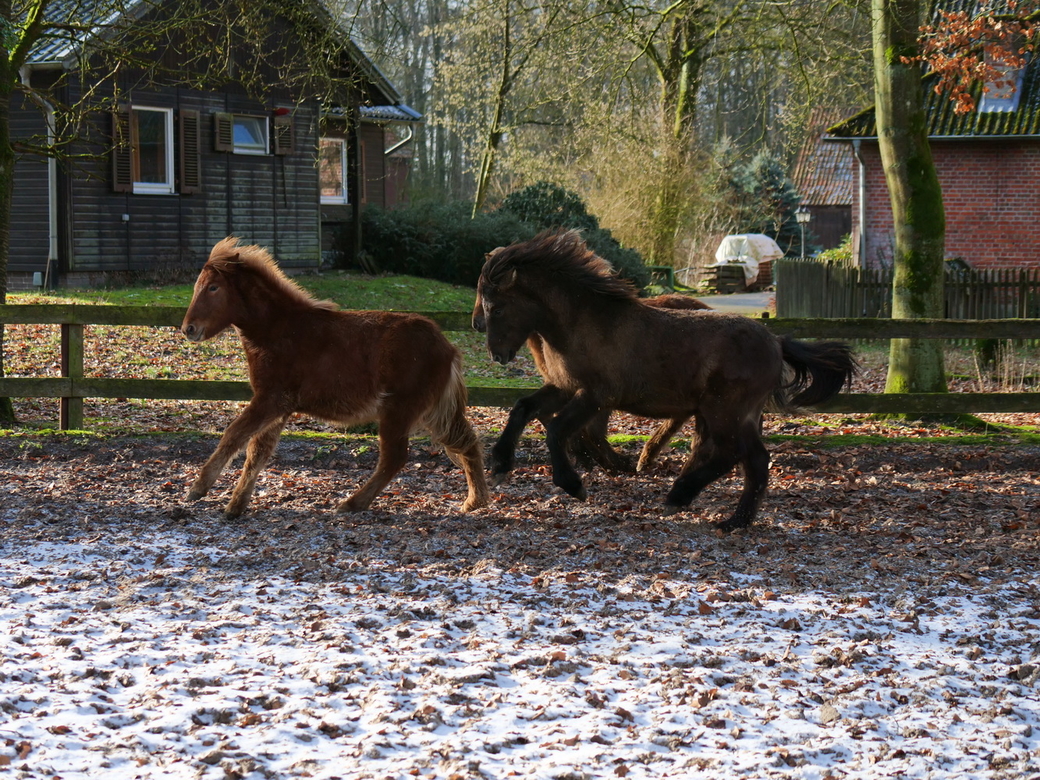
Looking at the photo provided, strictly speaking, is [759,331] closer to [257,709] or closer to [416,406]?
[416,406]

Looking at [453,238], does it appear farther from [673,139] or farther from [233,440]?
[233,440]

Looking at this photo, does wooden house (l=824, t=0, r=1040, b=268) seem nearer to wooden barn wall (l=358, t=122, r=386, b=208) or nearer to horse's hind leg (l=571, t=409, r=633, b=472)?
wooden barn wall (l=358, t=122, r=386, b=208)

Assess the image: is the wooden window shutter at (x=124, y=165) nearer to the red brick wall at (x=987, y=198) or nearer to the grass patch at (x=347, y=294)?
the grass patch at (x=347, y=294)

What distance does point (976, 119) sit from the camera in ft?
82.8

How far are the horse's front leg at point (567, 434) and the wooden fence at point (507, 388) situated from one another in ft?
6.37

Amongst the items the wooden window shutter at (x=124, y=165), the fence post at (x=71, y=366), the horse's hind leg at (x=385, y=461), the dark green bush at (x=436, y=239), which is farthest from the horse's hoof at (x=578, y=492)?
the dark green bush at (x=436, y=239)

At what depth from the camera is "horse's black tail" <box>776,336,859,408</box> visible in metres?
7.88

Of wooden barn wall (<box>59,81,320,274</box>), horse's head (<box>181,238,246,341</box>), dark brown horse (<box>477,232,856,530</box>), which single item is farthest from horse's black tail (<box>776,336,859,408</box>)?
wooden barn wall (<box>59,81,320,274</box>)

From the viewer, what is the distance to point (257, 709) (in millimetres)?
4277

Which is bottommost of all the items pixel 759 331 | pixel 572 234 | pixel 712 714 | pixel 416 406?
pixel 712 714

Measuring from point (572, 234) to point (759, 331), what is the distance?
144cm

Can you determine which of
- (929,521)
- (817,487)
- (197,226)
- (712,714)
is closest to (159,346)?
(197,226)

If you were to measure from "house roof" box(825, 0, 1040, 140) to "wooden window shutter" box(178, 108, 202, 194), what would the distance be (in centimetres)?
1410

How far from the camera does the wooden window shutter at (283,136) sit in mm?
25281
